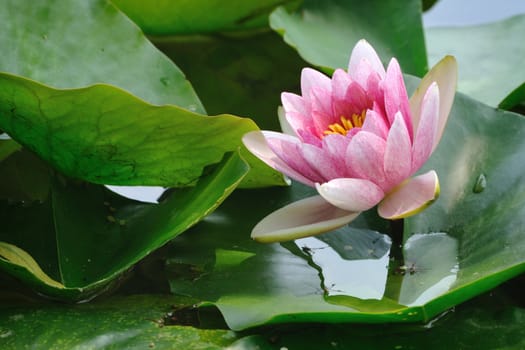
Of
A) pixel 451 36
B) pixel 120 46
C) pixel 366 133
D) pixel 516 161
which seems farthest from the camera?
pixel 451 36

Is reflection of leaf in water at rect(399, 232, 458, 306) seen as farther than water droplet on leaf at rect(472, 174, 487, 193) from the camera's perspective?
No

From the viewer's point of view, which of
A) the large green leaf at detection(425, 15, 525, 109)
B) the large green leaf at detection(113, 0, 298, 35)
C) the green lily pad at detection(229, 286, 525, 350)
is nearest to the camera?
the green lily pad at detection(229, 286, 525, 350)

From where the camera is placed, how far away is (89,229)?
1.12 meters

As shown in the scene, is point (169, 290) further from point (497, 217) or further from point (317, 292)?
point (497, 217)

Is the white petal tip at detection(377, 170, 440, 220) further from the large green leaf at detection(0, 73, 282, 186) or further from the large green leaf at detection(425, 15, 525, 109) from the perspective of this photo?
the large green leaf at detection(425, 15, 525, 109)

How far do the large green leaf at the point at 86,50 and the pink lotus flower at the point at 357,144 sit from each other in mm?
232

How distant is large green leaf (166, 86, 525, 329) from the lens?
912mm

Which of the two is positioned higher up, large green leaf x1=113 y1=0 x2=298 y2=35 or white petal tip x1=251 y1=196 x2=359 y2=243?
large green leaf x1=113 y1=0 x2=298 y2=35

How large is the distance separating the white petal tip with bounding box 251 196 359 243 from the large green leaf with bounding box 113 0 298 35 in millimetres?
630

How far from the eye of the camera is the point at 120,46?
3.94 feet

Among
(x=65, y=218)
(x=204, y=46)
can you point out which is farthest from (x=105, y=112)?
(x=204, y=46)

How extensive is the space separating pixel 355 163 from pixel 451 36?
79 cm

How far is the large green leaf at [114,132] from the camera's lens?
3.23 ft

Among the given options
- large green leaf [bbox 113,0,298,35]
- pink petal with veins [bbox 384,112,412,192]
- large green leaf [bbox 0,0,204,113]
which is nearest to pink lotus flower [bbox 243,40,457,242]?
pink petal with veins [bbox 384,112,412,192]
